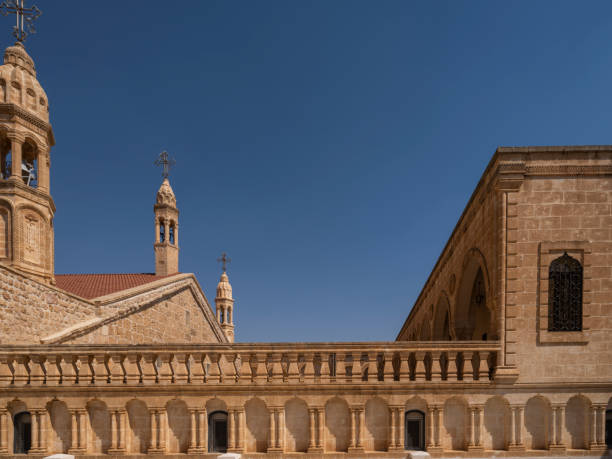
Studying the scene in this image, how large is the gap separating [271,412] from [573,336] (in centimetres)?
734

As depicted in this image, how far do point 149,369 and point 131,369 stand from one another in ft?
1.48

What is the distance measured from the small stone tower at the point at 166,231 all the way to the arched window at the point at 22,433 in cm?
2056

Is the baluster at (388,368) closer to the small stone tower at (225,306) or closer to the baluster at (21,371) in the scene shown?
the baluster at (21,371)

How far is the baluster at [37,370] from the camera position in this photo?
7.06 meters

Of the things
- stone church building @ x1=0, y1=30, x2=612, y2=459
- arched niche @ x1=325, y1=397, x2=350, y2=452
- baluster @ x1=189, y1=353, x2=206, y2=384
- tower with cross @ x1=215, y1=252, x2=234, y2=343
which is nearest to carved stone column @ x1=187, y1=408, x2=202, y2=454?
stone church building @ x1=0, y1=30, x2=612, y2=459

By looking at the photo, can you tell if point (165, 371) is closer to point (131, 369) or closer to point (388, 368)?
point (131, 369)

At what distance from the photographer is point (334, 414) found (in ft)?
23.6

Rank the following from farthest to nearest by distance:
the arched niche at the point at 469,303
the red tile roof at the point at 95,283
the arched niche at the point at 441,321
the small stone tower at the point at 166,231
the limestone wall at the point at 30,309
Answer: the small stone tower at the point at 166,231 → the red tile roof at the point at 95,283 → the arched niche at the point at 441,321 → the arched niche at the point at 469,303 → the limestone wall at the point at 30,309

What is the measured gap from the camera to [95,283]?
18406 millimetres

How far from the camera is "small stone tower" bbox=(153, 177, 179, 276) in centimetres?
2745

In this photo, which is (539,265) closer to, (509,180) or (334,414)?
(509,180)

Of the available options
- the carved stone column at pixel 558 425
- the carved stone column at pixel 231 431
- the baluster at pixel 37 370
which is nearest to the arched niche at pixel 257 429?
the carved stone column at pixel 231 431

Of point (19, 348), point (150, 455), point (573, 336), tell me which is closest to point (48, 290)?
A: point (19, 348)

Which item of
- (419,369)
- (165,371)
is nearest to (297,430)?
(419,369)
